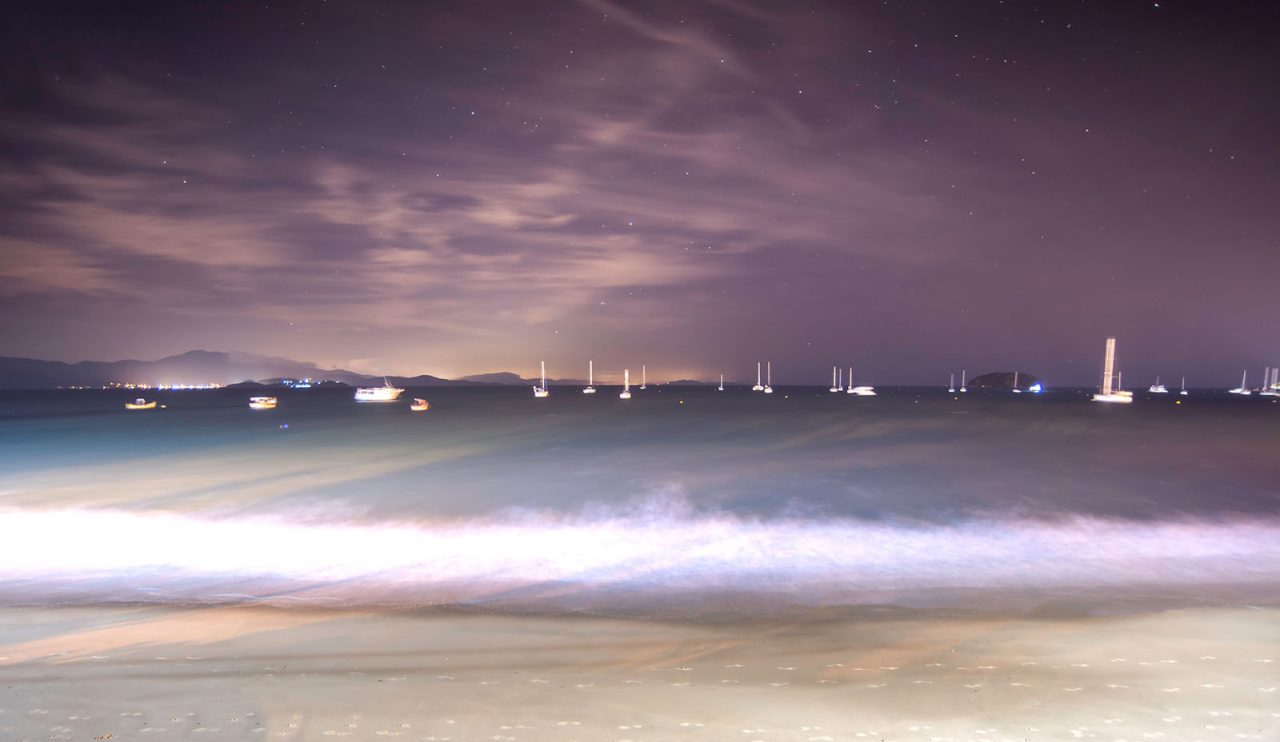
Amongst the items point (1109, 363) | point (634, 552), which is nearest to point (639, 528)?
point (634, 552)

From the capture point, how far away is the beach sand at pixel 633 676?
220 inches

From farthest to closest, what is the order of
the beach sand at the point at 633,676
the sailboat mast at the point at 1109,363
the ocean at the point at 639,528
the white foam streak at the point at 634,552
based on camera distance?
the sailboat mast at the point at 1109,363 < the white foam streak at the point at 634,552 < the ocean at the point at 639,528 < the beach sand at the point at 633,676

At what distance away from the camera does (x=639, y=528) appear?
57.7ft

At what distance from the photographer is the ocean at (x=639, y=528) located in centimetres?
1104

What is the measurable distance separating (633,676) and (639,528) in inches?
426

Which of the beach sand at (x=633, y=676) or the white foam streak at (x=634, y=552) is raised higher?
the beach sand at (x=633, y=676)

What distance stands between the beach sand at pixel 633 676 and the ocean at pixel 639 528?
144 centimetres

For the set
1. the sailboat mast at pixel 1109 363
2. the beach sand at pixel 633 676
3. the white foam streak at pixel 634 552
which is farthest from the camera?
the sailboat mast at pixel 1109 363

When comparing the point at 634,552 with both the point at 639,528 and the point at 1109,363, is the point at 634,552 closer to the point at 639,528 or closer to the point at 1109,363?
the point at 639,528

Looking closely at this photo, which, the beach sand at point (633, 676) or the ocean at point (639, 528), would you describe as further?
the ocean at point (639, 528)

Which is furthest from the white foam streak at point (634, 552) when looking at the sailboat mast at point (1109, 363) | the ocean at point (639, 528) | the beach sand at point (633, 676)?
the sailboat mast at point (1109, 363)

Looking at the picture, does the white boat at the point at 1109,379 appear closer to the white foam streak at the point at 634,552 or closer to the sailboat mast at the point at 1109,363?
the sailboat mast at the point at 1109,363

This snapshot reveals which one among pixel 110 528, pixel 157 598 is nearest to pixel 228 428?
pixel 110 528

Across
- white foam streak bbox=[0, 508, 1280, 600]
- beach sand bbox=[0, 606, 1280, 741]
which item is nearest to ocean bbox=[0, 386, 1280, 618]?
white foam streak bbox=[0, 508, 1280, 600]
